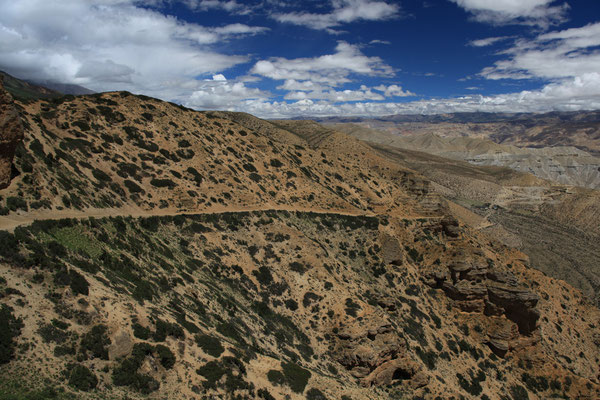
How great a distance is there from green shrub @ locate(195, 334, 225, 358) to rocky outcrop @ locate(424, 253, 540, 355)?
3625 centimetres

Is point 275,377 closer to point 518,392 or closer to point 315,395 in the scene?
point 315,395

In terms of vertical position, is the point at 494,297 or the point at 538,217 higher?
the point at 538,217

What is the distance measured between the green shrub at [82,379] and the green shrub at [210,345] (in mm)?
6111

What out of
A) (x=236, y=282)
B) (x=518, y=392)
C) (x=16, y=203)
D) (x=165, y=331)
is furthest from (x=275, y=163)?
(x=518, y=392)

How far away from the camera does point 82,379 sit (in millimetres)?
13797

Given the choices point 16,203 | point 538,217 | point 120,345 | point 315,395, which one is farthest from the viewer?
point 538,217

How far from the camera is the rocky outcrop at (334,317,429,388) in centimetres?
2939

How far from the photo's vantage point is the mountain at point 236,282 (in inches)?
643

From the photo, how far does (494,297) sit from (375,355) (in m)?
25.0

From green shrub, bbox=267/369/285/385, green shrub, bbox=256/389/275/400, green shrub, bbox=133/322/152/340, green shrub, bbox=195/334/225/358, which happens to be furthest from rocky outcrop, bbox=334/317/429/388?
green shrub, bbox=133/322/152/340

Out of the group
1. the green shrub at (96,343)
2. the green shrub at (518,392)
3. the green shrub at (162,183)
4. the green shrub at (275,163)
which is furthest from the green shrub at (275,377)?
the green shrub at (275,163)

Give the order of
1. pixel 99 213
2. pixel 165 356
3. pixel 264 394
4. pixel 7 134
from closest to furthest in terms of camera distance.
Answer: pixel 165 356
pixel 264 394
pixel 7 134
pixel 99 213

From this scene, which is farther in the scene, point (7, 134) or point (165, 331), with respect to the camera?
point (7, 134)

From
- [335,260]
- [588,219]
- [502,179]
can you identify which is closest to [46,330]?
[335,260]
